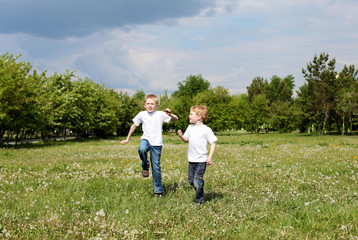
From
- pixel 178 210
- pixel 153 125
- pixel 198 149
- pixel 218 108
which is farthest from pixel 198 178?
pixel 218 108

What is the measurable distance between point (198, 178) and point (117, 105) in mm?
61002

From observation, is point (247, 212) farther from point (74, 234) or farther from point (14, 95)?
point (14, 95)

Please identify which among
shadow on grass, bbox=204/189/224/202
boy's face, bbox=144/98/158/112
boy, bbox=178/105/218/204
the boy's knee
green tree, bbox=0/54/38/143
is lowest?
shadow on grass, bbox=204/189/224/202

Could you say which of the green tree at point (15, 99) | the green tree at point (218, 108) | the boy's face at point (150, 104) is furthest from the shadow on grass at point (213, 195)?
the green tree at point (218, 108)

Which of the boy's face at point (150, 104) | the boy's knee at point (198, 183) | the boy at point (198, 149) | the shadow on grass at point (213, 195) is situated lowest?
the shadow on grass at point (213, 195)

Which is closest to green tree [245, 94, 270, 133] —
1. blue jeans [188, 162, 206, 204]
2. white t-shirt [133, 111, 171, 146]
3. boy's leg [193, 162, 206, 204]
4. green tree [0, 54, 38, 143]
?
green tree [0, 54, 38, 143]

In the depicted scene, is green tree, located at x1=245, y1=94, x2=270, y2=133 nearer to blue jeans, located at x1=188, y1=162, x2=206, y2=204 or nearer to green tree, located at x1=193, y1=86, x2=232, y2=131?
green tree, located at x1=193, y1=86, x2=232, y2=131

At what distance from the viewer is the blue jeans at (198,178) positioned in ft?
22.9

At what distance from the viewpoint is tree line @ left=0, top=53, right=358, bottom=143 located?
101ft

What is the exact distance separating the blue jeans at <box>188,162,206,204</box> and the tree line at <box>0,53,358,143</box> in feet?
81.0

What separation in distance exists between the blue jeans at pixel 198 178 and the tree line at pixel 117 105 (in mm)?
24696

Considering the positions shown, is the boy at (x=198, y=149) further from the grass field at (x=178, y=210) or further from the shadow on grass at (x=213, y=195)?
the shadow on grass at (x=213, y=195)

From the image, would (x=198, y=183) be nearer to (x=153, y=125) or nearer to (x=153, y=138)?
(x=153, y=138)

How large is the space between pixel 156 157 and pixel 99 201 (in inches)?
72.6
